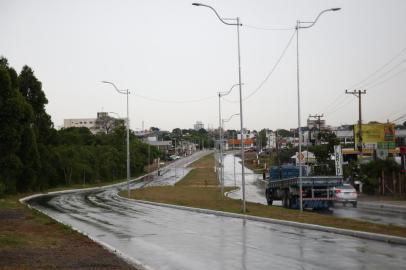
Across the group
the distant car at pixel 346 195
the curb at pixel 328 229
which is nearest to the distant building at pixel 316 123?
the distant car at pixel 346 195

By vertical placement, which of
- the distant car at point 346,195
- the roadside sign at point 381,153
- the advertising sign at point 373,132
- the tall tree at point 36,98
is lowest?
the distant car at point 346,195

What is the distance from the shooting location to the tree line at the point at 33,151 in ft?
179

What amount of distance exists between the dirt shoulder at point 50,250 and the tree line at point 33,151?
3286 cm

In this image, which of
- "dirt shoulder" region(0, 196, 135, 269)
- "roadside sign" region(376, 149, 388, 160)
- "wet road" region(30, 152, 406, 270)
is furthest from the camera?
"roadside sign" region(376, 149, 388, 160)

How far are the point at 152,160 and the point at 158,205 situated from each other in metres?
117

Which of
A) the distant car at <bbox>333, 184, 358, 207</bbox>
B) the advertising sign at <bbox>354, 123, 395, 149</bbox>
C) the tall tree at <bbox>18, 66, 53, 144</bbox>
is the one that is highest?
the tall tree at <bbox>18, 66, 53, 144</bbox>

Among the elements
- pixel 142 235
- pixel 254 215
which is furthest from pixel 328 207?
pixel 142 235

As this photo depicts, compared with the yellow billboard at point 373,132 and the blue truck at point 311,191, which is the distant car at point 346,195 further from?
the yellow billboard at point 373,132

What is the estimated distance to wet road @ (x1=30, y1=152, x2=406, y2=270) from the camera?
1330 centimetres

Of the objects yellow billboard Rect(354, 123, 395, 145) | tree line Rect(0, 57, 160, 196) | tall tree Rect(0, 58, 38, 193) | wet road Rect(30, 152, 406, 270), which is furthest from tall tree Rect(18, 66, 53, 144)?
wet road Rect(30, 152, 406, 270)

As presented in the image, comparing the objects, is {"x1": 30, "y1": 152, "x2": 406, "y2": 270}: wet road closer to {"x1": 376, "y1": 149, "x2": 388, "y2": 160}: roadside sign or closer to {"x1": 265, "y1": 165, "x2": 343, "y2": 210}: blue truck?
{"x1": 265, "y1": 165, "x2": 343, "y2": 210}: blue truck

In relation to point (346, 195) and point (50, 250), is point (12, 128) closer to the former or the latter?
point (346, 195)

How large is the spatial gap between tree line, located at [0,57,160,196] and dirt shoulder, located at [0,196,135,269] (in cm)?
3286

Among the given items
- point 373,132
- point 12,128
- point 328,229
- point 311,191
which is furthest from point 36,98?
point 328,229
